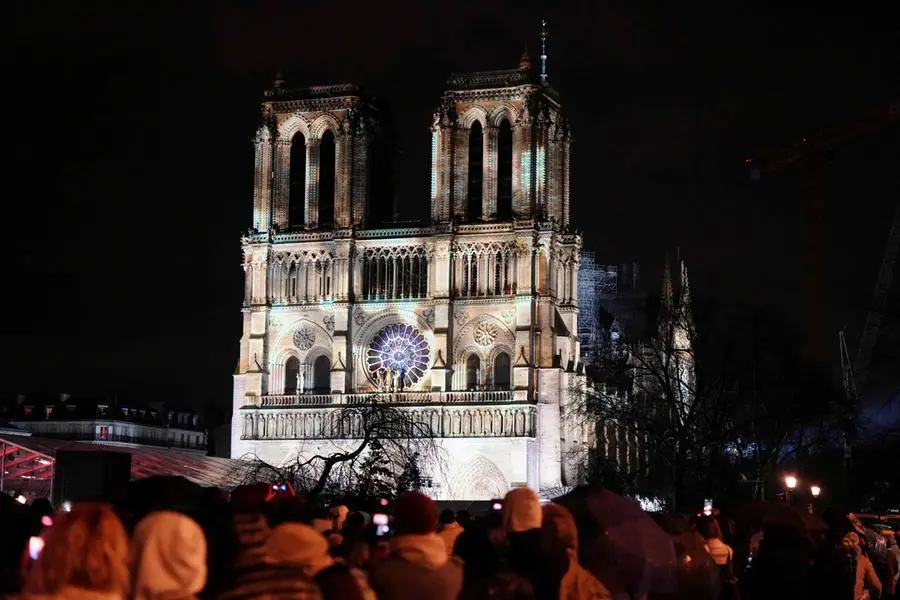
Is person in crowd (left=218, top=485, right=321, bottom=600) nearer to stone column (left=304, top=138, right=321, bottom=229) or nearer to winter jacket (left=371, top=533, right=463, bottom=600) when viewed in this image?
winter jacket (left=371, top=533, right=463, bottom=600)

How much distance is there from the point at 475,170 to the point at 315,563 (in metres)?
69.6

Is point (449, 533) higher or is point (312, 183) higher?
point (312, 183)

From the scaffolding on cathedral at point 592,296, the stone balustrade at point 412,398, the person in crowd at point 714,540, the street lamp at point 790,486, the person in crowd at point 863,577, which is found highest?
the scaffolding on cathedral at point 592,296

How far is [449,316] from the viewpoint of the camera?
78.6 meters

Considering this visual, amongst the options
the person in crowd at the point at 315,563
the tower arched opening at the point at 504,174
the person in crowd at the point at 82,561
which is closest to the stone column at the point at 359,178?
the tower arched opening at the point at 504,174

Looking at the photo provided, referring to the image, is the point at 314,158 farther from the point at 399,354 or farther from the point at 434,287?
the point at 399,354

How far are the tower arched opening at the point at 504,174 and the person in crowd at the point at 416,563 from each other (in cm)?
6696

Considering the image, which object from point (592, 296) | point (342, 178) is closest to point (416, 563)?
point (342, 178)

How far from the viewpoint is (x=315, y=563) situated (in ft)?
37.5

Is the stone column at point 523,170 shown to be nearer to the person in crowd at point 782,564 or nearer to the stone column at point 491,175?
the stone column at point 491,175

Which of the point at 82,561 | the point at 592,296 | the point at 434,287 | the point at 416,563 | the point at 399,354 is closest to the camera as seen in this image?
the point at 82,561

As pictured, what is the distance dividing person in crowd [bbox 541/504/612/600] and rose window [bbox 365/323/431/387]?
67003mm

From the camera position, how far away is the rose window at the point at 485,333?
258ft

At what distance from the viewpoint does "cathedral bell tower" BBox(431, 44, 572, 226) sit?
78.0 m
